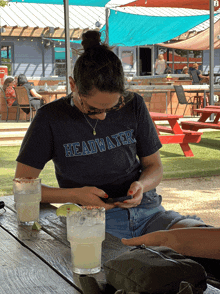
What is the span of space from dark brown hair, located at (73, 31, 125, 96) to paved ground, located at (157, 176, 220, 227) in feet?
6.35

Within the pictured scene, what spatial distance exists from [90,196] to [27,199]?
0.24 m

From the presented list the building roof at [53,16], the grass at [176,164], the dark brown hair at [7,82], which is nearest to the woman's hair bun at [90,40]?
the grass at [176,164]

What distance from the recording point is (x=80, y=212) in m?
1.11

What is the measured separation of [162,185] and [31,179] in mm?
3280

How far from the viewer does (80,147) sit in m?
1.76

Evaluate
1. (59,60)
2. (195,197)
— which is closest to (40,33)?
(59,60)

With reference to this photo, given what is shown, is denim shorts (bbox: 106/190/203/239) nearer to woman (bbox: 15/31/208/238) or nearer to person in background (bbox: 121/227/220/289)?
woman (bbox: 15/31/208/238)

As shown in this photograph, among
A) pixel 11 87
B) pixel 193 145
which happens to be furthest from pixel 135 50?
pixel 193 145

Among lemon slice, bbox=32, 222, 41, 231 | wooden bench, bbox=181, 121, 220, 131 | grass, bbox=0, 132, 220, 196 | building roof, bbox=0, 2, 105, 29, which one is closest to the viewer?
lemon slice, bbox=32, 222, 41, 231

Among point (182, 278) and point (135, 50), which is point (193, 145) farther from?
point (135, 50)

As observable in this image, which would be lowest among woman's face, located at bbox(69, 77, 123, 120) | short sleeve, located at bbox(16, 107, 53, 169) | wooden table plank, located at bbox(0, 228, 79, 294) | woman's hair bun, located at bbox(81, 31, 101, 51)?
wooden table plank, located at bbox(0, 228, 79, 294)

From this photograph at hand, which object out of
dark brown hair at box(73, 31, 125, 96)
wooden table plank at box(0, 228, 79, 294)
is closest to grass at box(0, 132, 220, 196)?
dark brown hair at box(73, 31, 125, 96)

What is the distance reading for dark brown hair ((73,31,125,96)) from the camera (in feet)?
5.26

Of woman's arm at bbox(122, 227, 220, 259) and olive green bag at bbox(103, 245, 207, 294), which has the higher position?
olive green bag at bbox(103, 245, 207, 294)
